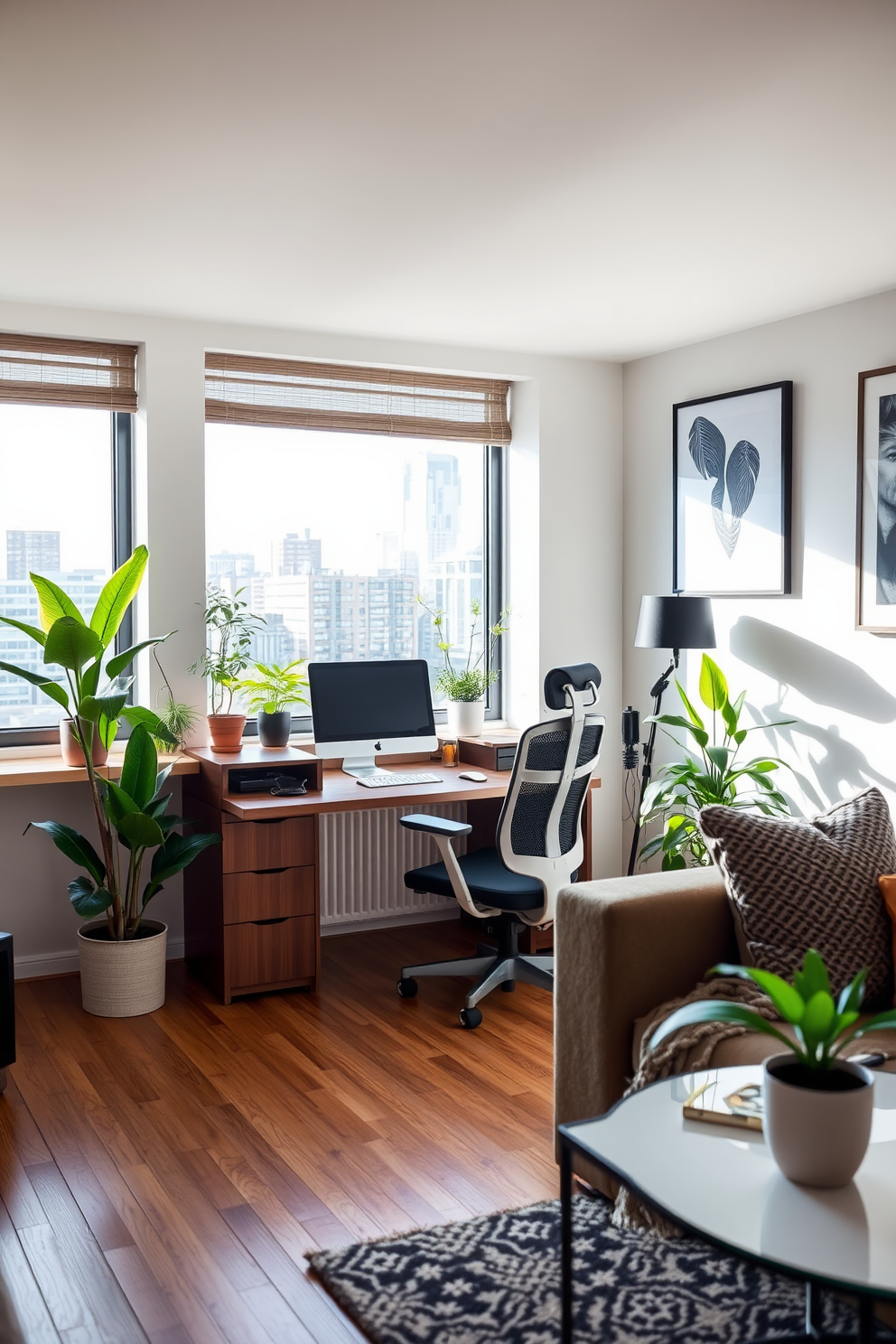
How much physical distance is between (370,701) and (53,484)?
4.81 feet

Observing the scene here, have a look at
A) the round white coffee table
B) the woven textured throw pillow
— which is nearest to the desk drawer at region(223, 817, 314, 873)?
the woven textured throw pillow

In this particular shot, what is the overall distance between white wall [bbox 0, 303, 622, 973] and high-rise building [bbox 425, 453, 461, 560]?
0.85 feet

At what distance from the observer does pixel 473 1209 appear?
102 inches

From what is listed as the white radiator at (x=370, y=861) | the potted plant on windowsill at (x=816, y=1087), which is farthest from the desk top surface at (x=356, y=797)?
the potted plant on windowsill at (x=816, y=1087)

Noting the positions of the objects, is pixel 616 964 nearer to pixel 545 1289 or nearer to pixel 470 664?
pixel 545 1289

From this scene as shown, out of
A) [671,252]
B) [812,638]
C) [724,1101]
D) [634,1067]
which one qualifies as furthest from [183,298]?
[724,1101]

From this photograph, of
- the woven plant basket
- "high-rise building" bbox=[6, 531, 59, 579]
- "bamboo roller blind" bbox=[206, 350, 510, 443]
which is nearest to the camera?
the woven plant basket

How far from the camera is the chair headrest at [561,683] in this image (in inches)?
142

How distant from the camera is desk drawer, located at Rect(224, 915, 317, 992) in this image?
3982mm

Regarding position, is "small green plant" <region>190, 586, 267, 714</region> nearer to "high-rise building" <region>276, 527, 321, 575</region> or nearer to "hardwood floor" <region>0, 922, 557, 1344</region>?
"high-rise building" <region>276, 527, 321, 575</region>

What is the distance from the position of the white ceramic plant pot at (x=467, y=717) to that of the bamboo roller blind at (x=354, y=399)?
3.87 feet

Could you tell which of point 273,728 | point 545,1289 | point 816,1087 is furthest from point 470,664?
point 816,1087

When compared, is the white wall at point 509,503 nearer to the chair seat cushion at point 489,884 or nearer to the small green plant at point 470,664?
the small green plant at point 470,664

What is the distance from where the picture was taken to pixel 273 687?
441cm
